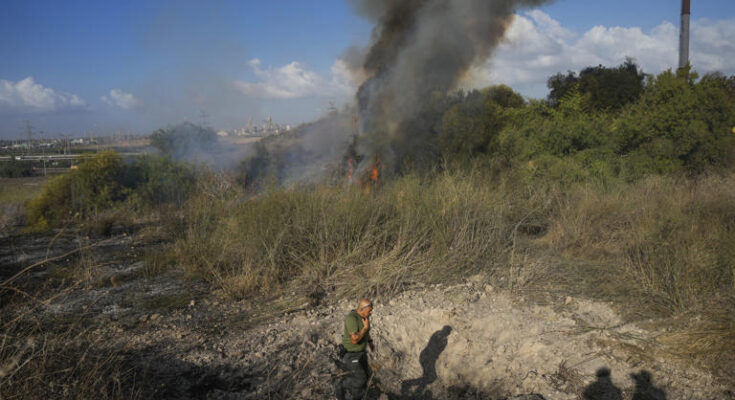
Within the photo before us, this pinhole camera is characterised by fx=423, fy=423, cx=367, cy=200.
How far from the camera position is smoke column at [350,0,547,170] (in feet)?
34.7

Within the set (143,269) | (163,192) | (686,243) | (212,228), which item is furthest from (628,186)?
(163,192)

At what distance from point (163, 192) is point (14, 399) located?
1097cm

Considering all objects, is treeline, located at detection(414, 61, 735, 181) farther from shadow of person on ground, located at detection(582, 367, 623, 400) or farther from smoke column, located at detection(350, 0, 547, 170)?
shadow of person on ground, located at detection(582, 367, 623, 400)

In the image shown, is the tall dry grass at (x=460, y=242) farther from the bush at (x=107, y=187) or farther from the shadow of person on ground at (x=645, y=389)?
the bush at (x=107, y=187)

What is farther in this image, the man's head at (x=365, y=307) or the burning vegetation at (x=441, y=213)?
the burning vegetation at (x=441, y=213)

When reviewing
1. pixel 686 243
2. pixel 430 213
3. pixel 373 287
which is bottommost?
pixel 373 287

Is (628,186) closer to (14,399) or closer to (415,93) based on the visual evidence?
(415,93)

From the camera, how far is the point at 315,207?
620 cm

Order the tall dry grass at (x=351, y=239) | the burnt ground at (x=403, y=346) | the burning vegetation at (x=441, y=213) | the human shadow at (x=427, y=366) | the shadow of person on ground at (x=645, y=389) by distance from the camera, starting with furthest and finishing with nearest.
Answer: the tall dry grass at (x=351, y=239)
the burning vegetation at (x=441, y=213)
the human shadow at (x=427, y=366)
the burnt ground at (x=403, y=346)
the shadow of person on ground at (x=645, y=389)

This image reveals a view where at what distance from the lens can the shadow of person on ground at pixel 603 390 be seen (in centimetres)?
362

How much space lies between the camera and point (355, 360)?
143 inches

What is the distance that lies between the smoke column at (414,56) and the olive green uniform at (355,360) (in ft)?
28.3

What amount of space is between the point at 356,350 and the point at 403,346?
1.25 meters

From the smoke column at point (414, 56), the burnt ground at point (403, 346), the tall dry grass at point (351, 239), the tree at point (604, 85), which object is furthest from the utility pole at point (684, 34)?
the burnt ground at point (403, 346)
